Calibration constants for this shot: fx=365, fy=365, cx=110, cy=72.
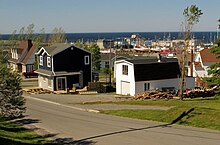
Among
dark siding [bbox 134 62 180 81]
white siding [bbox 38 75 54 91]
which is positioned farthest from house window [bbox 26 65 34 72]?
dark siding [bbox 134 62 180 81]

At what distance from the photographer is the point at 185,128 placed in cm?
2148

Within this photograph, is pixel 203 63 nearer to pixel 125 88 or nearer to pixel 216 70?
pixel 125 88

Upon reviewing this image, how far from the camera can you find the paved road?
18266 millimetres

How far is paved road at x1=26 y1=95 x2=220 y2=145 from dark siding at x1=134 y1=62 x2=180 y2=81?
17459 millimetres

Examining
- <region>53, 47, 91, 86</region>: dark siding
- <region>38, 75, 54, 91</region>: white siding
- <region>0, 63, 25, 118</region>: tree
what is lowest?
<region>38, 75, 54, 91</region>: white siding

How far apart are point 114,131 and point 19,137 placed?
5.46m

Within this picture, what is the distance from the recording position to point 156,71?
150ft

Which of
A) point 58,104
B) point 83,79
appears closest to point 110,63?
point 83,79

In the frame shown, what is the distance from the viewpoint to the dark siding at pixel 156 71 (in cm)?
4466

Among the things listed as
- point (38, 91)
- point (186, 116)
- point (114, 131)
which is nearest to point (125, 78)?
point (38, 91)

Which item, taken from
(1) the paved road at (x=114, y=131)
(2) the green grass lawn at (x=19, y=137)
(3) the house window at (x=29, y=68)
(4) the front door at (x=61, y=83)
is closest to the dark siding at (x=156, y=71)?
(4) the front door at (x=61, y=83)

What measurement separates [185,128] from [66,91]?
2856 centimetres

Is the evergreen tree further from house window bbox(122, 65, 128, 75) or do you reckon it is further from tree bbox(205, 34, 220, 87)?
house window bbox(122, 65, 128, 75)

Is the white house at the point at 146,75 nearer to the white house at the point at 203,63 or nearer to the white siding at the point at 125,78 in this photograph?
the white siding at the point at 125,78
